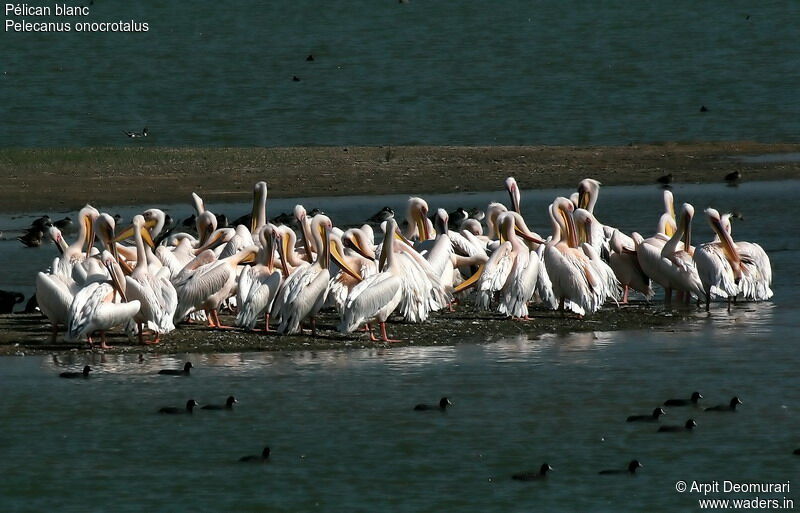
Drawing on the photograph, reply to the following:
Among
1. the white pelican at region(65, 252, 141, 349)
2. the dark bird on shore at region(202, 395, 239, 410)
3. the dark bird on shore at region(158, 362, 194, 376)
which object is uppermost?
the white pelican at region(65, 252, 141, 349)

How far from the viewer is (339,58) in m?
36.2

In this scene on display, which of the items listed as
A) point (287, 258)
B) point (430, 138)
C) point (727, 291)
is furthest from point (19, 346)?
point (430, 138)

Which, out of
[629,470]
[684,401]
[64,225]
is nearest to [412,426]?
[629,470]

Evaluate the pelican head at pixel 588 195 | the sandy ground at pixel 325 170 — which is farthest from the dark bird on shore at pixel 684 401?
the sandy ground at pixel 325 170

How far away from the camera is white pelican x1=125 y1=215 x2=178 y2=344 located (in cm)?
977

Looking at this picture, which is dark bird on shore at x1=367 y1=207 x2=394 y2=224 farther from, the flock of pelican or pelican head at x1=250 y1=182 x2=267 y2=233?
pelican head at x1=250 y1=182 x2=267 y2=233

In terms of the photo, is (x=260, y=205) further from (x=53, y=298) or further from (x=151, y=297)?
(x=53, y=298)

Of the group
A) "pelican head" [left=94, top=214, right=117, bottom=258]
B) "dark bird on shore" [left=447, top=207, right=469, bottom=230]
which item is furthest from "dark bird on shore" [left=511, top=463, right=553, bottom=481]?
"dark bird on shore" [left=447, top=207, right=469, bottom=230]

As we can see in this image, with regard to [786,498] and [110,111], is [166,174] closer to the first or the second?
[110,111]

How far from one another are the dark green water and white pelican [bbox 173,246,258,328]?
42.2 ft

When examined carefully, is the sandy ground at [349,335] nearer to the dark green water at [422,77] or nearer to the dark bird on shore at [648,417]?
the dark bird on shore at [648,417]

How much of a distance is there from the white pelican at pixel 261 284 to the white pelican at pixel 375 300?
58cm

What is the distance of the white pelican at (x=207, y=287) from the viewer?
34.6 ft

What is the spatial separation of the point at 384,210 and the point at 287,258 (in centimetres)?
494
